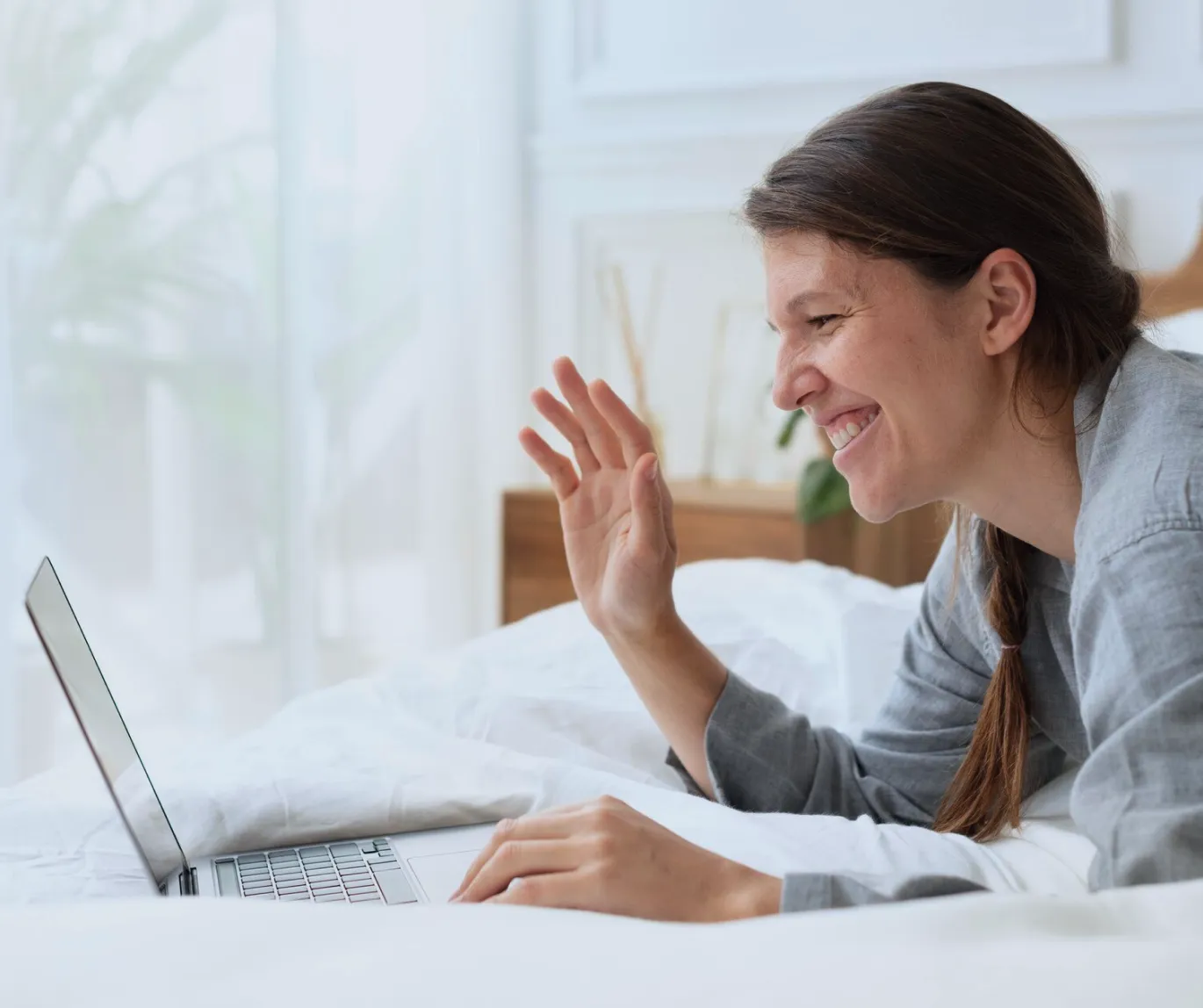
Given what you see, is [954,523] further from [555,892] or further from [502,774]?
[555,892]

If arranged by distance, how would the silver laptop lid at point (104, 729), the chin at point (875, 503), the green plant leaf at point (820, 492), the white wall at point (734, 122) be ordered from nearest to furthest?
the silver laptop lid at point (104, 729) < the chin at point (875, 503) < the green plant leaf at point (820, 492) < the white wall at point (734, 122)

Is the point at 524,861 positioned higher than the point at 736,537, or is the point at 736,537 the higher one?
the point at 524,861

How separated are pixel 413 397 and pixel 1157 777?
2379 mm

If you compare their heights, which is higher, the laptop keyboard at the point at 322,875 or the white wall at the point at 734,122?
the white wall at the point at 734,122

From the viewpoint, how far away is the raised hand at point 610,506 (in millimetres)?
1170

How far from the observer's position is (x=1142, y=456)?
810 millimetres

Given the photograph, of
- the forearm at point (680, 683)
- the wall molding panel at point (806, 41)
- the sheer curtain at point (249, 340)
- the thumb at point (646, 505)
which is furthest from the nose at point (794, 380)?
the wall molding panel at point (806, 41)

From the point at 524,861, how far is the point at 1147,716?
0.34 meters

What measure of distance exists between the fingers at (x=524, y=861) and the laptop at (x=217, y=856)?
0.29ft

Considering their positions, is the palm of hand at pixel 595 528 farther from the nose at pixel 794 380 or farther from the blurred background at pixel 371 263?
the blurred background at pixel 371 263

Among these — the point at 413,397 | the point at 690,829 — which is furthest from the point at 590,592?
the point at 413,397

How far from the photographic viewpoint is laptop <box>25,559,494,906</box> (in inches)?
32.6

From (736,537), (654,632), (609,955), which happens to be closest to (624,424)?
(654,632)

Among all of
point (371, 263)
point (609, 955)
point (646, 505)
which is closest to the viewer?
point (609, 955)
